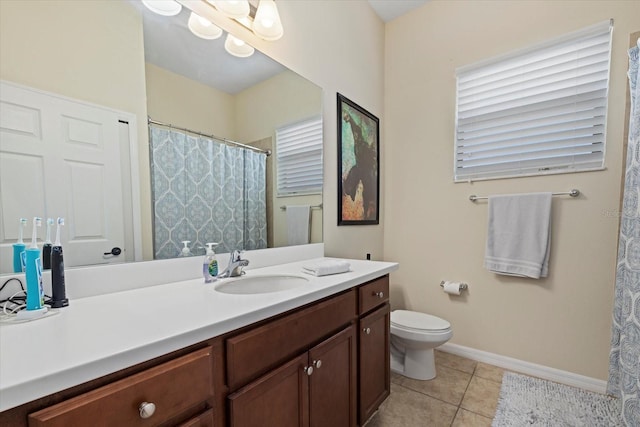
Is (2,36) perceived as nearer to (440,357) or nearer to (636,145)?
(636,145)

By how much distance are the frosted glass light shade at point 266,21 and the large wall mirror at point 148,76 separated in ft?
0.36

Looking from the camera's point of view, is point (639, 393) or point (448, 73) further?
point (448, 73)

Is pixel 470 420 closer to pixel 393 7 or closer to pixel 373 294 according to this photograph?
pixel 373 294

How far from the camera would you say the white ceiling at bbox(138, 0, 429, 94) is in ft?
3.64

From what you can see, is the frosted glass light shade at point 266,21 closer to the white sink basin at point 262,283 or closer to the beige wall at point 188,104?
the beige wall at point 188,104

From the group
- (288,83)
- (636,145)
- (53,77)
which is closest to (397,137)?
(288,83)

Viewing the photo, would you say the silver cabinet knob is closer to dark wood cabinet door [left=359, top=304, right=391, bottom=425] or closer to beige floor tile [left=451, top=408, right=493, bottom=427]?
dark wood cabinet door [left=359, top=304, right=391, bottom=425]

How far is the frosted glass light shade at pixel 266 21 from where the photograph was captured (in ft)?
4.62

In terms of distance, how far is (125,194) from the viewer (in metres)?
1.01

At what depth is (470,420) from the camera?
1484 mm

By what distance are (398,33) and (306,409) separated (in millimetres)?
2845

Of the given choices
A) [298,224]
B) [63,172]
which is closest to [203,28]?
[63,172]

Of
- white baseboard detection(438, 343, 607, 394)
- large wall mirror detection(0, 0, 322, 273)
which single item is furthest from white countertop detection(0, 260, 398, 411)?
white baseboard detection(438, 343, 607, 394)

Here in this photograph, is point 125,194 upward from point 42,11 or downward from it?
downward
